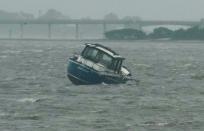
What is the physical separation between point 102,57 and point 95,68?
1630 mm

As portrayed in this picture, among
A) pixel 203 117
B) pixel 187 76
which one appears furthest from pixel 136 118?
pixel 187 76

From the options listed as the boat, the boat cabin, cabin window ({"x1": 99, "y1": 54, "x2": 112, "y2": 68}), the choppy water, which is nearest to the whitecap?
the choppy water

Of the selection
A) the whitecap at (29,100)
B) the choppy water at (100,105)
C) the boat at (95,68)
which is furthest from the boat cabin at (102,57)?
the whitecap at (29,100)

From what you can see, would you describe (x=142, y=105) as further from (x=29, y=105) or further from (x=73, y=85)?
(x=73, y=85)

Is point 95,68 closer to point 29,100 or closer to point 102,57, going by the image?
point 102,57

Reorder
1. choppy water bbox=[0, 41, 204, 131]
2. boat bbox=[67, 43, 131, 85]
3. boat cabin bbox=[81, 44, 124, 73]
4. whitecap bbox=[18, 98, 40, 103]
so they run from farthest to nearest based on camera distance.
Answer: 1. boat cabin bbox=[81, 44, 124, 73]
2. boat bbox=[67, 43, 131, 85]
3. whitecap bbox=[18, 98, 40, 103]
4. choppy water bbox=[0, 41, 204, 131]

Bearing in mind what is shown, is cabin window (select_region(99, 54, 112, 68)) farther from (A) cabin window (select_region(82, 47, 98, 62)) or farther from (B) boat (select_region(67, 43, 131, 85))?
(A) cabin window (select_region(82, 47, 98, 62))

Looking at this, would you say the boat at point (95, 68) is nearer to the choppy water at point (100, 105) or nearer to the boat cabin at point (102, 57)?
the boat cabin at point (102, 57)

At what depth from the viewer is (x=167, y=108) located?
5050 centimetres

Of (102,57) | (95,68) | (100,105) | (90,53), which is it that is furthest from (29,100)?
(90,53)

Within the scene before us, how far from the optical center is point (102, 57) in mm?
67500

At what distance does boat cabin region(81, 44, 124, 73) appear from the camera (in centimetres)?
6731

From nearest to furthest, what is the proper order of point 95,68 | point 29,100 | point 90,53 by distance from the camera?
point 29,100 → point 95,68 → point 90,53

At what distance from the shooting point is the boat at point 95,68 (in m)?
66.2
